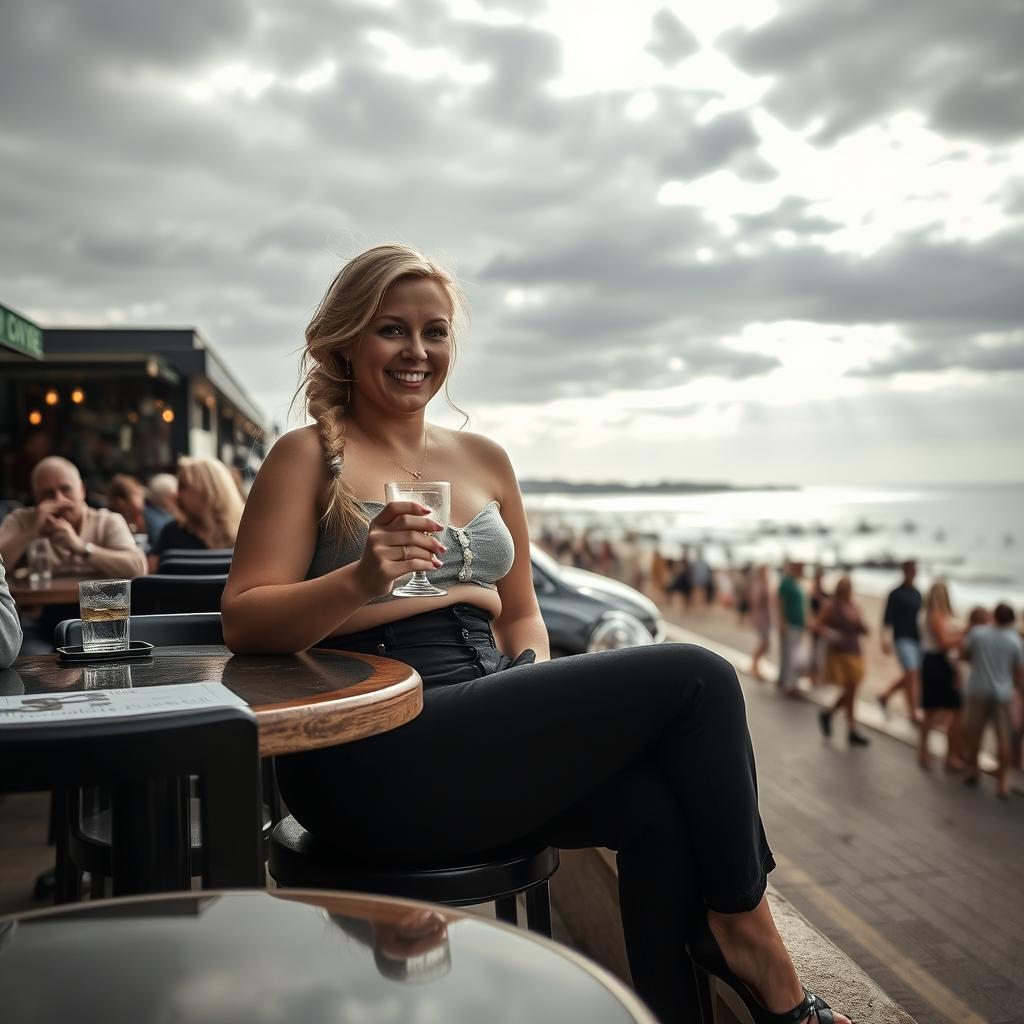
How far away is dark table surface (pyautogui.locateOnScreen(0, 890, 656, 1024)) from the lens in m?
0.60

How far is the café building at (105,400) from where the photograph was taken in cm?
1238

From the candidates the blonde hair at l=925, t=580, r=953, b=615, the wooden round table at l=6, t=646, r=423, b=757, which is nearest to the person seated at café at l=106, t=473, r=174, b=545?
the wooden round table at l=6, t=646, r=423, b=757

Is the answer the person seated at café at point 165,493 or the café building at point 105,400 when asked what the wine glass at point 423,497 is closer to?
the person seated at café at point 165,493

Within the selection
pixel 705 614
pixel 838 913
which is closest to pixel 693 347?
pixel 705 614

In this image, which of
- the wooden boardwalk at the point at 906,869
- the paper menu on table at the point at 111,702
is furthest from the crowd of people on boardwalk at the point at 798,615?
the wooden boardwalk at the point at 906,869

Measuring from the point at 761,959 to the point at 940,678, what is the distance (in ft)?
25.4

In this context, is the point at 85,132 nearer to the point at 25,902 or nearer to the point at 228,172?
the point at 228,172

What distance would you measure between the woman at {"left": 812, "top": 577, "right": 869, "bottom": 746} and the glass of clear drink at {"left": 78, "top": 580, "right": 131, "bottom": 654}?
7.66 m

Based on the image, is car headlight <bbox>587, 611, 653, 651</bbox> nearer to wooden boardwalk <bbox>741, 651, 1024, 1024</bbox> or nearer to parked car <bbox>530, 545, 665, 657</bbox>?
parked car <bbox>530, 545, 665, 657</bbox>

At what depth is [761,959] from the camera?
153cm

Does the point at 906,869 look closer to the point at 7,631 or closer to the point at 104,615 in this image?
the point at 104,615

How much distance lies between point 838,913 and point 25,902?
2.93 m

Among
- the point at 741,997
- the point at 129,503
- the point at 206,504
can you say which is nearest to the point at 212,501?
the point at 206,504

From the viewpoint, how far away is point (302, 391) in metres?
2.16
